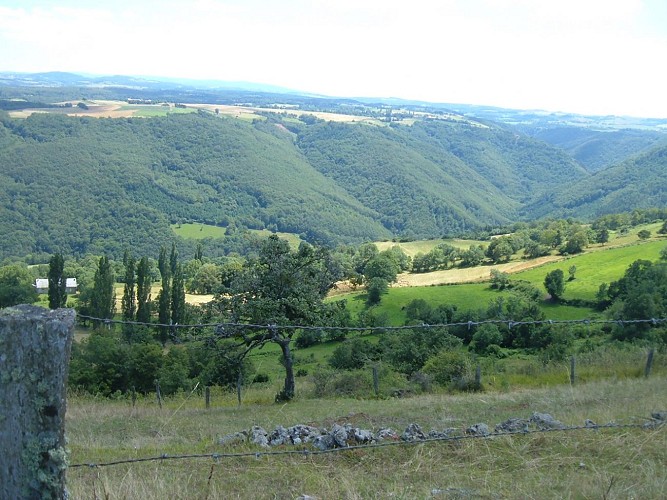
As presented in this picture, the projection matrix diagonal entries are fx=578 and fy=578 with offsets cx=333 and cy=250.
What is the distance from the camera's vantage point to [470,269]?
78.4m

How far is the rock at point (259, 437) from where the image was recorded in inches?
295

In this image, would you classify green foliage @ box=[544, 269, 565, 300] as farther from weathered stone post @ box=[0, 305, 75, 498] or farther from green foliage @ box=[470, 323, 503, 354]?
weathered stone post @ box=[0, 305, 75, 498]

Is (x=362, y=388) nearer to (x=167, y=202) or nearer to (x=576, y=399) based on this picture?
(x=576, y=399)

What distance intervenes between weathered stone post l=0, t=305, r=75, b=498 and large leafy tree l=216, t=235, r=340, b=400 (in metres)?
14.8

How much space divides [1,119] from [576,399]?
223691 mm

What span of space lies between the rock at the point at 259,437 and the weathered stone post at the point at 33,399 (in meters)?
4.28

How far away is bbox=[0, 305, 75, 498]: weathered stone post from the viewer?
312 centimetres

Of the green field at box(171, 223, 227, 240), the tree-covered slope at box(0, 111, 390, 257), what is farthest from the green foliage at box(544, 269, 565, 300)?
the green field at box(171, 223, 227, 240)

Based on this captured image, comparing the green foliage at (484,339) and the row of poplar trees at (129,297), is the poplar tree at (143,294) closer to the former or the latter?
the row of poplar trees at (129,297)

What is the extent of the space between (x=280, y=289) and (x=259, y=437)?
37.8 feet

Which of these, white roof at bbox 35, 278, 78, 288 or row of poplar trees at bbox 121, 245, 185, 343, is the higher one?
row of poplar trees at bbox 121, 245, 185, 343

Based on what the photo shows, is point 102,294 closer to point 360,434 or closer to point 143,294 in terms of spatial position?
point 143,294

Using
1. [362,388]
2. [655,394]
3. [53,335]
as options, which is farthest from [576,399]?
[53,335]

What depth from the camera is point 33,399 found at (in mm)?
3203
